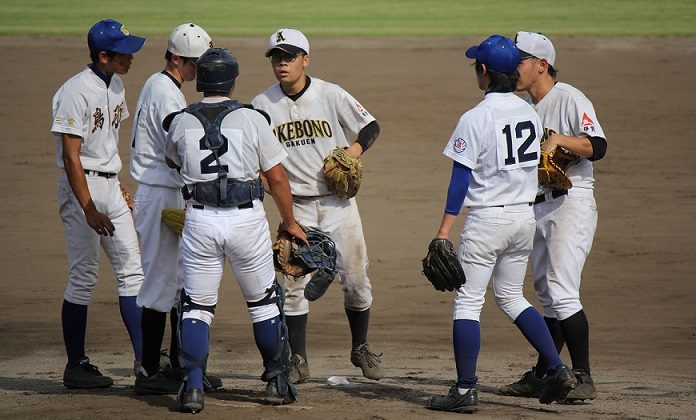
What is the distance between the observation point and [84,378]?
6.41 meters

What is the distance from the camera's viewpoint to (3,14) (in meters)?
26.2

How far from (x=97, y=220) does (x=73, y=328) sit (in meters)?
0.78

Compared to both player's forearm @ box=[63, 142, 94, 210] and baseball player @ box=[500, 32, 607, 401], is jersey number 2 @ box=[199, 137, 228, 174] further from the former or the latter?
baseball player @ box=[500, 32, 607, 401]

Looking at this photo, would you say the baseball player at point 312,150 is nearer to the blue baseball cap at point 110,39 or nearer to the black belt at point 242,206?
the blue baseball cap at point 110,39

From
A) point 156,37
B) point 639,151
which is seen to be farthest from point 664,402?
point 156,37

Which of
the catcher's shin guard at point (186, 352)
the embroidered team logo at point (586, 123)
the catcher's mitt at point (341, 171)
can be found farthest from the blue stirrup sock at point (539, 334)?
the catcher's shin guard at point (186, 352)

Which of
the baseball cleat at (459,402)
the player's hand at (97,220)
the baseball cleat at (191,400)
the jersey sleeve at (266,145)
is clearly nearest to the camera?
the baseball cleat at (191,400)

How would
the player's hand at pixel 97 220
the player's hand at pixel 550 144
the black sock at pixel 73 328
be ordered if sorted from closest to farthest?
1. the player's hand at pixel 550 144
2. the player's hand at pixel 97 220
3. the black sock at pixel 73 328

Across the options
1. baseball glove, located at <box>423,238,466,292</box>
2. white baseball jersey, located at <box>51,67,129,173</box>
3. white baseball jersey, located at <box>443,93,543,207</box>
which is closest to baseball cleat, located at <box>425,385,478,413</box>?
baseball glove, located at <box>423,238,466,292</box>

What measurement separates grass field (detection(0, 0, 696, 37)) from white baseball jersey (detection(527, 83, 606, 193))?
1688 cm

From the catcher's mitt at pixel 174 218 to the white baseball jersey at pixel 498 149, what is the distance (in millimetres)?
1532

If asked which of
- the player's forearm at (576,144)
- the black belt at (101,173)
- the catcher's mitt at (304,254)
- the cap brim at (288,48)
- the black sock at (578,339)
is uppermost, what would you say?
the cap brim at (288,48)

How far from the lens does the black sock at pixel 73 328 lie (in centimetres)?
655

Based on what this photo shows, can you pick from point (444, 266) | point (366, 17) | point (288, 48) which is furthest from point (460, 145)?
point (366, 17)
